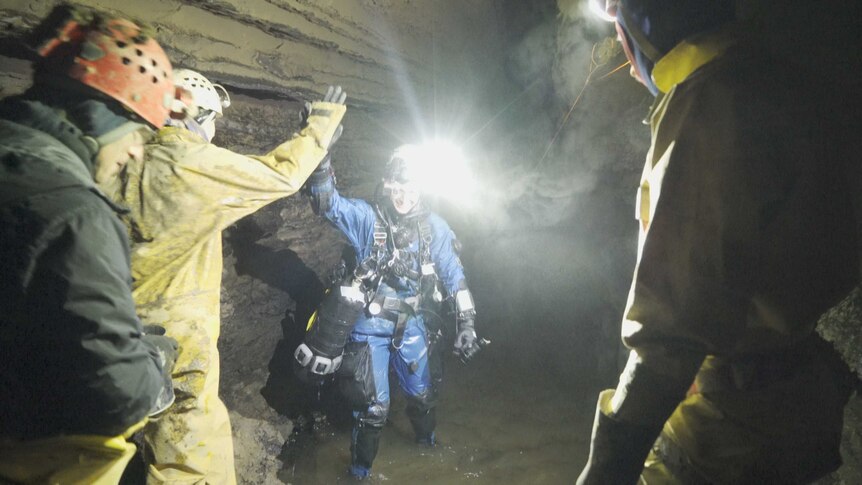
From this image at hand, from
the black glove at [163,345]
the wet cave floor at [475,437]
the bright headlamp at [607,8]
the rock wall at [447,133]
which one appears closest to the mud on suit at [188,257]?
the black glove at [163,345]

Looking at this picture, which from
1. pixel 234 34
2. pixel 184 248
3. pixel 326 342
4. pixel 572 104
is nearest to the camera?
pixel 184 248

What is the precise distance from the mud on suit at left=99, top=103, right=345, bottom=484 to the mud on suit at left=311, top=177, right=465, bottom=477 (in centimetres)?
135

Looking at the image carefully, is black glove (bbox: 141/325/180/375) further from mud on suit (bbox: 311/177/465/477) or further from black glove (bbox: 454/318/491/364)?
black glove (bbox: 454/318/491/364)

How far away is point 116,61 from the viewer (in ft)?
5.41

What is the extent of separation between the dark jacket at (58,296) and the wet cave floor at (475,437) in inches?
122

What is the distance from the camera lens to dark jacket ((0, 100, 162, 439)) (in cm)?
114

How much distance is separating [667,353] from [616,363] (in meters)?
4.84

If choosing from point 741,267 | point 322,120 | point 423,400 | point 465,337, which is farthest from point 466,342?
point 741,267

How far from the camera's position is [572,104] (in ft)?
18.9

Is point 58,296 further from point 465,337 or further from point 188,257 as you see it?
point 465,337

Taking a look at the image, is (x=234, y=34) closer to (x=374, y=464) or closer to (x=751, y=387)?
(x=751, y=387)

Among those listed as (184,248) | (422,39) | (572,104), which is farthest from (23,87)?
(572,104)

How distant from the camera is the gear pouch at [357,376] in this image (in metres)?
3.81

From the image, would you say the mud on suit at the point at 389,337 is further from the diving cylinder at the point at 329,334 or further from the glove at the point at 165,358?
the glove at the point at 165,358
